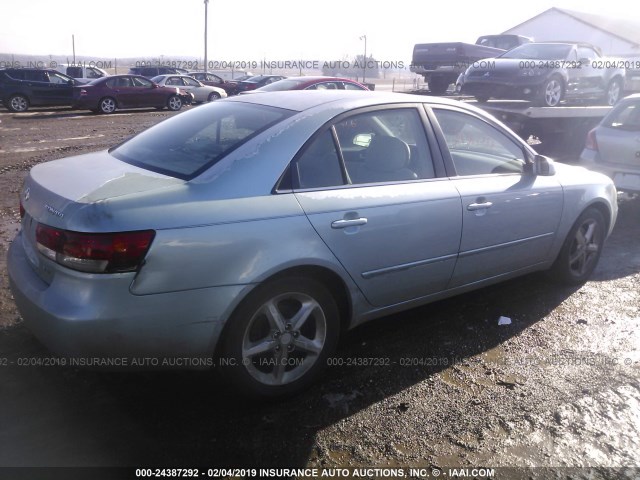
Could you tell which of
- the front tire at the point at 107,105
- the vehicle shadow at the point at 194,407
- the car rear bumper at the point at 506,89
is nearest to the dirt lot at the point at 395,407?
the vehicle shadow at the point at 194,407

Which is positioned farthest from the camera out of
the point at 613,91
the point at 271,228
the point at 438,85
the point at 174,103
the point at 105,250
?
the point at 174,103

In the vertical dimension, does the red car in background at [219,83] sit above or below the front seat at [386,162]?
above

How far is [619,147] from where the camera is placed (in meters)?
7.31

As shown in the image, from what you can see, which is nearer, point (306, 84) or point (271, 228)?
point (271, 228)

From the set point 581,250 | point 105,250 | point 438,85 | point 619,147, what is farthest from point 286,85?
point 105,250

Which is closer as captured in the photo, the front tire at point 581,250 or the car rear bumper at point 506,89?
the front tire at point 581,250

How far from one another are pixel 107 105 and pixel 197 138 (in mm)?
18289

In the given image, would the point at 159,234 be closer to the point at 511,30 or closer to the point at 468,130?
the point at 468,130

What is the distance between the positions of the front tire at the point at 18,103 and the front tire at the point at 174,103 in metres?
4.86

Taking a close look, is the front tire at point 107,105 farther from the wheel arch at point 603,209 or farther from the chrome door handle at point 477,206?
the chrome door handle at point 477,206

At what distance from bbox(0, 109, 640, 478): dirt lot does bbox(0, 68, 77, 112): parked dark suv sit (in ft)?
58.3

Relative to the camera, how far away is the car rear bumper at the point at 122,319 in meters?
2.54

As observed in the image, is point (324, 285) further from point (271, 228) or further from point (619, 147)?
point (619, 147)

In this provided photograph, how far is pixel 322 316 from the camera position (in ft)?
10.5
